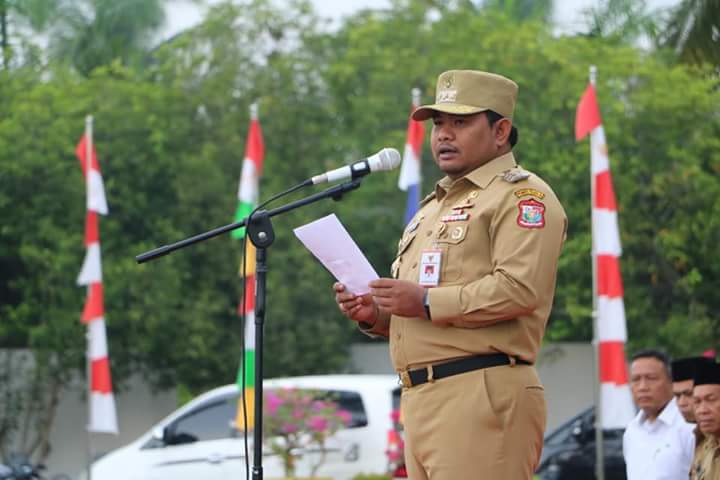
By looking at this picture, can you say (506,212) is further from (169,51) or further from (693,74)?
(169,51)

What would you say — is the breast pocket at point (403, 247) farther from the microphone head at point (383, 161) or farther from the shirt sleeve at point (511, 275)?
the shirt sleeve at point (511, 275)

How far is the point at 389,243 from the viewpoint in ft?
76.3

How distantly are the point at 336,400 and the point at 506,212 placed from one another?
9.50 metres

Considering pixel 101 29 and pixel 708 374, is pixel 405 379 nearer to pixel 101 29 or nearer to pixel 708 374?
pixel 708 374

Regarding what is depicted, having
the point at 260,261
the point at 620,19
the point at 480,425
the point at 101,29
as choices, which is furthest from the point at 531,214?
the point at 101,29

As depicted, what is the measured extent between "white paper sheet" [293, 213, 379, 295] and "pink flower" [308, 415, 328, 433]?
8.47 meters

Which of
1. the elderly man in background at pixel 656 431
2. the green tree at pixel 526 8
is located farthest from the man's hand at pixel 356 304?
the green tree at pixel 526 8

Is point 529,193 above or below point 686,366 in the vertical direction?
above

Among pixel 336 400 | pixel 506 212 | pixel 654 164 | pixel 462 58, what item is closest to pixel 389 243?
pixel 462 58

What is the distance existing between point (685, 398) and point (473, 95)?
273cm

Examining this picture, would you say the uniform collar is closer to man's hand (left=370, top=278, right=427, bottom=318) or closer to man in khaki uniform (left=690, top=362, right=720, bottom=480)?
man's hand (left=370, top=278, right=427, bottom=318)

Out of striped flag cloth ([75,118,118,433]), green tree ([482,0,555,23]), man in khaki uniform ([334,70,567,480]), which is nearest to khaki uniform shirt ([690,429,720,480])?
man in khaki uniform ([334,70,567,480])

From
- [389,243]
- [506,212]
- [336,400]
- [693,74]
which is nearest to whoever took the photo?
[506,212]

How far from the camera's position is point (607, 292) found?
13.1m
